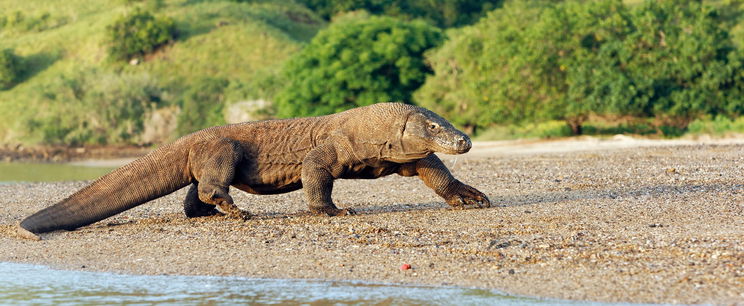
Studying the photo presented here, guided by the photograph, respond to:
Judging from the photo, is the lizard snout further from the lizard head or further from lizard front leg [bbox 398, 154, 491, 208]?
lizard front leg [bbox 398, 154, 491, 208]

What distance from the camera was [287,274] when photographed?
8703mm

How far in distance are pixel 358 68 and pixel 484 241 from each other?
108 feet

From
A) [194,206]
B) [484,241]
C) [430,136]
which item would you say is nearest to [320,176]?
[430,136]

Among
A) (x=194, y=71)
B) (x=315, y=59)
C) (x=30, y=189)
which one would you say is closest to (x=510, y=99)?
(x=315, y=59)

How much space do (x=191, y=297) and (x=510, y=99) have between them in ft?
91.4

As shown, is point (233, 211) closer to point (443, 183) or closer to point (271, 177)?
point (271, 177)

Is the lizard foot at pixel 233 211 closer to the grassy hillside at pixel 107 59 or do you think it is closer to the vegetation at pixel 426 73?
the vegetation at pixel 426 73

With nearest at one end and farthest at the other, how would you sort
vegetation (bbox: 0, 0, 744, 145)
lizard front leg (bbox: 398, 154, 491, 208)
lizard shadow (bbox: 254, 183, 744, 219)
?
lizard front leg (bbox: 398, 154, 491, 208), lizard shadow (bbox: 254, 183, 744, 219), vegetation (bbox: 0, 0, 744, 145)

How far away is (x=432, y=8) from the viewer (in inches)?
3159

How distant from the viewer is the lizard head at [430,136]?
11.1m

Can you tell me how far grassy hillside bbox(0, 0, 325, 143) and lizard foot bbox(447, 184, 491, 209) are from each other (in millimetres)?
39662

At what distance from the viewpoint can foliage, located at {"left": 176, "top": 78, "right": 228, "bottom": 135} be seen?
174ft

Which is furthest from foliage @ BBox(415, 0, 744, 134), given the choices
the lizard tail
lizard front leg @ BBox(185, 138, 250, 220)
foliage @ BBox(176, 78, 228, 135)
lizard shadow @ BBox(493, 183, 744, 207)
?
the lizard tail

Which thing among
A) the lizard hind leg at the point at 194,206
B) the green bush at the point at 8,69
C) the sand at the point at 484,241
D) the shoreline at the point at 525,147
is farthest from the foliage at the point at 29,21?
the lizard hind leg at the point at 194,206
